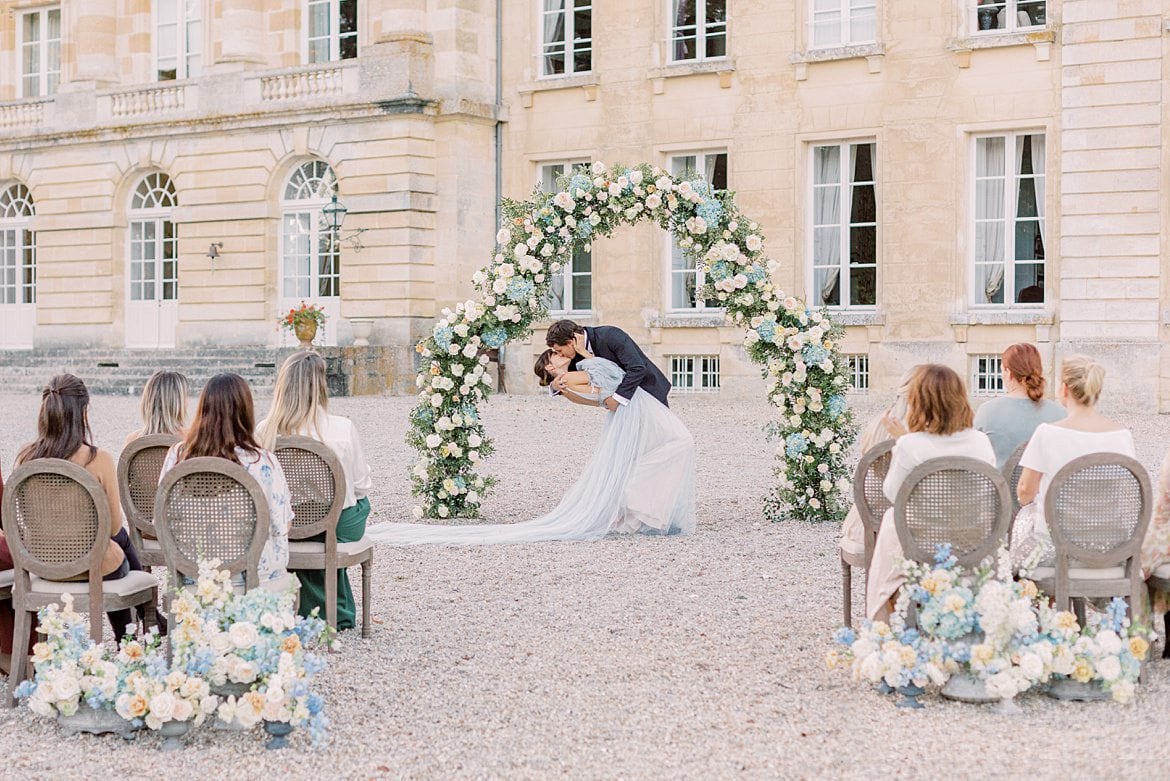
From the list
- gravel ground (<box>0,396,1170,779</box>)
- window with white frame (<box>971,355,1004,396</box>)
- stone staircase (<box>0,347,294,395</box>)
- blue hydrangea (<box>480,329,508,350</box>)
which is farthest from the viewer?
stone staircase (<box>0,347,294,395</box>)

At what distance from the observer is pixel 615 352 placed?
9.40 meters

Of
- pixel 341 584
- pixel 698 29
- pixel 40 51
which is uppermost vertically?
pixel 40 51

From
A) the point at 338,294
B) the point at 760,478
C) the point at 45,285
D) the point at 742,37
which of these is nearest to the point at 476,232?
the point at 338,294

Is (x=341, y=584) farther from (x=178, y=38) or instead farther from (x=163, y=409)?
(x=178, y=38)

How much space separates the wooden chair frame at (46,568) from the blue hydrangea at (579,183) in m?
5.08

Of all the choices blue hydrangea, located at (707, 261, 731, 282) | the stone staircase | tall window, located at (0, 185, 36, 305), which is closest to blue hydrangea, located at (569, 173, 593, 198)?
blue hydrangea, located at (707, 261, 731, 282)

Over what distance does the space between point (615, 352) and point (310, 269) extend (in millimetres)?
14882

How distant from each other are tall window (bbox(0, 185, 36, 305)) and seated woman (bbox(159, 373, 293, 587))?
73.9 ft

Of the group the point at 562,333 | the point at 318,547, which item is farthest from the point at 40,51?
the point at 318,547

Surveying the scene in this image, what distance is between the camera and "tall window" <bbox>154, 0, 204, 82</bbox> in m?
25.0

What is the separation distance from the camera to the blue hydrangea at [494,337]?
1005cm

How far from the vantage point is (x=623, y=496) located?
927 centimetres

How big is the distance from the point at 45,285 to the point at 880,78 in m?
14.2

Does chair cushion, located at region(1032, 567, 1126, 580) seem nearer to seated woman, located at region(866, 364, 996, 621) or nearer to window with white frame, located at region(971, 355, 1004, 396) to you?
seated woman, located at region(866, 364, 996, 621)
